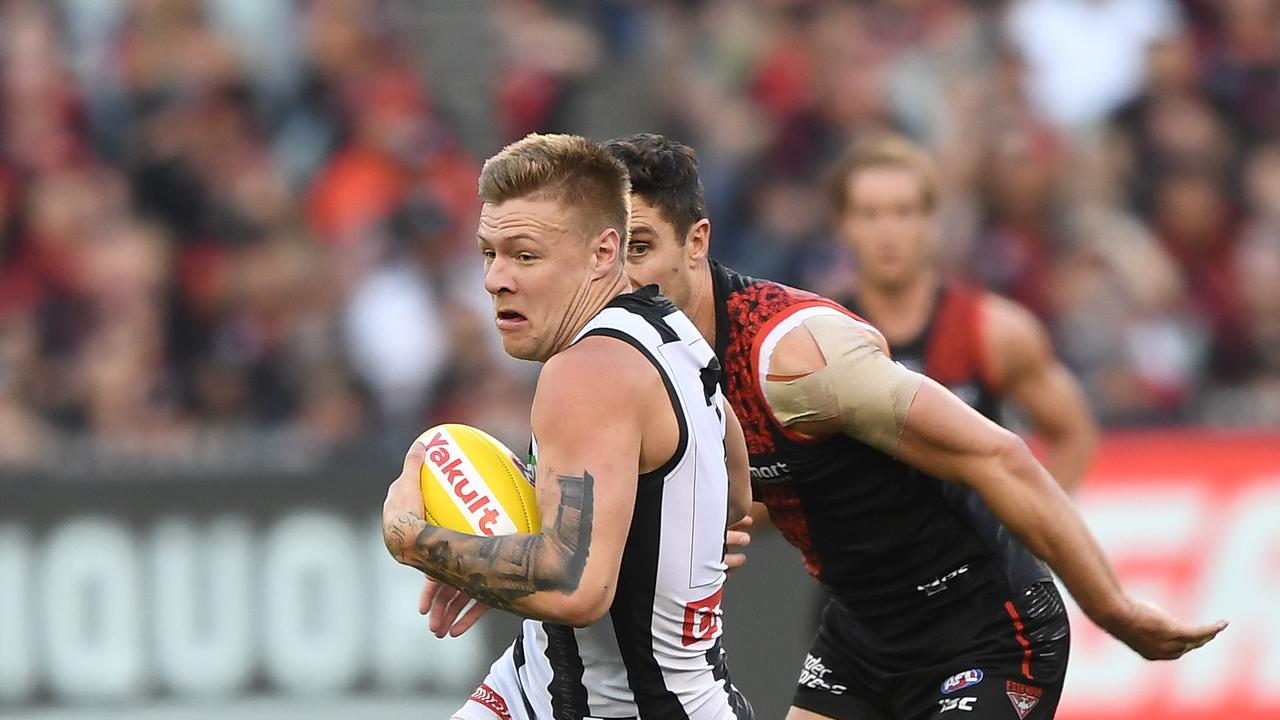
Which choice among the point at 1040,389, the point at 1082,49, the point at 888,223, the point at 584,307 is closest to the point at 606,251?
the point at 584,307

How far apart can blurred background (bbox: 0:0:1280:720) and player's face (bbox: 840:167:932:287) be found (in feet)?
6.70

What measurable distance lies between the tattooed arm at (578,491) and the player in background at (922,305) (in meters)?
2.95

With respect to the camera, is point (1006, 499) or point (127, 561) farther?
point (127, 561)

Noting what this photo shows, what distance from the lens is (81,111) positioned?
10.9m

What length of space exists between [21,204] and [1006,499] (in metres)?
7.07

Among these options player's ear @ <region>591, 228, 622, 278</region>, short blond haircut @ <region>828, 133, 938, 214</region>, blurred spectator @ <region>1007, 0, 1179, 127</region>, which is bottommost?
player's ear @ <region>591, 228, 622, 278</region>

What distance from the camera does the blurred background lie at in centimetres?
876

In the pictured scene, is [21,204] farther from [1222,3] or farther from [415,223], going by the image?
[1222,3]

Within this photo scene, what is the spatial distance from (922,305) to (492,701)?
276cm

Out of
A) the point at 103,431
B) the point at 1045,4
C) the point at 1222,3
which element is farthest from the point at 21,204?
the point at 1222,3

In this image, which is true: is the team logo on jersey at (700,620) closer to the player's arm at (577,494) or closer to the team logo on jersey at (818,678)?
the player's arm at (577,494)

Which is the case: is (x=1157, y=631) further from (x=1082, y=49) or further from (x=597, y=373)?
(x=1082, y=49)

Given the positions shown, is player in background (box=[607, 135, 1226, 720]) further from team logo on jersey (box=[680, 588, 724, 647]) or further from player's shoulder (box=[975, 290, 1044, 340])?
player's shoulder (box=[975, 290, 1044, 340])

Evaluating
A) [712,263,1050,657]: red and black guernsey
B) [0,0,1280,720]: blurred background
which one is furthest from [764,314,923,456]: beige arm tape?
[0,0,1280,720]: blurred background
